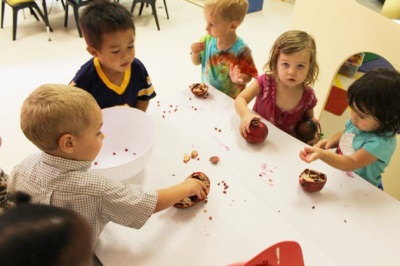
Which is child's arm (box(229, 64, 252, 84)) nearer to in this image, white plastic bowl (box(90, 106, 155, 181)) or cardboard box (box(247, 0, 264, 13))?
white plastic bowl (box(90, 106, 155, 181))

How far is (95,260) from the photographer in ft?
2.70

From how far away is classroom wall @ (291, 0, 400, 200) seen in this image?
5.23 feet

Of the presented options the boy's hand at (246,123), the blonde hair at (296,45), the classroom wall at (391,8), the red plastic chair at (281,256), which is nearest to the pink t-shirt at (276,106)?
the blonde hair at (296,45)

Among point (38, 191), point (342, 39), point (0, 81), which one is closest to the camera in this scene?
point (38, 191)

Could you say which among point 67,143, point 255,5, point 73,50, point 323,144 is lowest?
point 73,50

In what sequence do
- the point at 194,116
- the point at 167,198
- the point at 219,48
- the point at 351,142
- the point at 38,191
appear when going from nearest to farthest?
the point at 38,191 → the point at 167,198 → the point at 351,142 → the point at 194,116 → the point at 219,48

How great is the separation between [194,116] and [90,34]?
1.60 feet

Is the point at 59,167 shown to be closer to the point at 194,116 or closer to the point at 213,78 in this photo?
the point at 194,116

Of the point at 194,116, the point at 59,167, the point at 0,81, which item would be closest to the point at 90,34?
the point at 194,116

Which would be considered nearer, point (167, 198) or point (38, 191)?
point (38, 191)

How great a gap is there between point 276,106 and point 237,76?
23 cm

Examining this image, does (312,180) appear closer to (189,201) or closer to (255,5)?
(189,201)

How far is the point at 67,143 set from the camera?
0.76 meters

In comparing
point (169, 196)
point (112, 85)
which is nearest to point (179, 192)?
point (169, 196)
